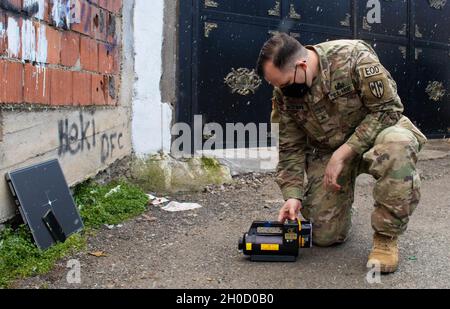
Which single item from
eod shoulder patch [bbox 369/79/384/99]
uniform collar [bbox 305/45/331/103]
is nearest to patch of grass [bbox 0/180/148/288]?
uniform collar [bbox 305/45/331/103]

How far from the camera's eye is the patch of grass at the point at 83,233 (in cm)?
225

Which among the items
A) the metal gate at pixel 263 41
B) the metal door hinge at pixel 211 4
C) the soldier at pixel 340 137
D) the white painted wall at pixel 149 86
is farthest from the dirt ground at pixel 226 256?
the metal door hinge at pixel 211 4

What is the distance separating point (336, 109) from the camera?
254cm

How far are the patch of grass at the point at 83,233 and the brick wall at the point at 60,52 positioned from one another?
556 millimetres

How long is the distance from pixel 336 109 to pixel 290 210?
0.51 metres

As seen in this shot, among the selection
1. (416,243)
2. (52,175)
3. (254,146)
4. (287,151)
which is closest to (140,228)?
(52,175)

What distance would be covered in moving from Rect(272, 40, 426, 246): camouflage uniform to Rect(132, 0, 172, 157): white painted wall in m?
1.57

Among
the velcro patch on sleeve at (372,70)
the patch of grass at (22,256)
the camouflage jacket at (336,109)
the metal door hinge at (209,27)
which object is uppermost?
the metal door hinge at (209,27)

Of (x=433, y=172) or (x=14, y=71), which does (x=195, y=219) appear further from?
(x=433, y=172)

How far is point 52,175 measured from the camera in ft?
9.03

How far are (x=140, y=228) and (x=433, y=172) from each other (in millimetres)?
2785

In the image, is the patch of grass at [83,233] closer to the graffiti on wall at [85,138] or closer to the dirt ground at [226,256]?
the dirt ground at [226,256]

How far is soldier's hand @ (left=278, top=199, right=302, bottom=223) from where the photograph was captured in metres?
2.53

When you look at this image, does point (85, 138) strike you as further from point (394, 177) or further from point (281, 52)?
point (394, 177)
